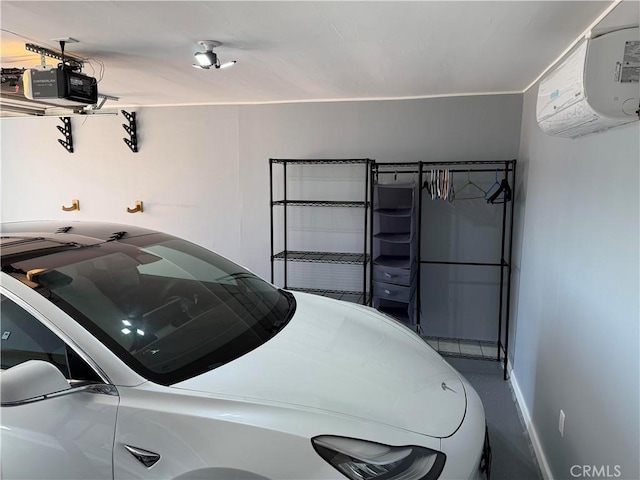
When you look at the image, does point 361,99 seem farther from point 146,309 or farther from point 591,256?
point 146,309

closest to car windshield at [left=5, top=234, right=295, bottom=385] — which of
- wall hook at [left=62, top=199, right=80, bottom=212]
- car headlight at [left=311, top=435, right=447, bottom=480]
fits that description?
car headlight at [left=311, top=435, right=447, bottom=480]

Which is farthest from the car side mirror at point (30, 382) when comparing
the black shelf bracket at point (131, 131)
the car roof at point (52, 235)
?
the black shelf bracket at point (131, 131)

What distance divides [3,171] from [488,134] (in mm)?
4850

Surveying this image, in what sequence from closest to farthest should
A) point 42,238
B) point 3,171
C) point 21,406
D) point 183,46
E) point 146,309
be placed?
point 21,406 < point 146,309 < point 42,238 < point 183,46 < point 3,171

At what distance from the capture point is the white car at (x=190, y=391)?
1.15 m

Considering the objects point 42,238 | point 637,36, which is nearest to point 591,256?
point 637,36

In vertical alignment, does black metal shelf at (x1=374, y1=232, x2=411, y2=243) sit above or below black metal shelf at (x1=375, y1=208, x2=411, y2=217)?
below

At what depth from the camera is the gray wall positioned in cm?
132

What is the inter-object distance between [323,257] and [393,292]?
0.74 meters

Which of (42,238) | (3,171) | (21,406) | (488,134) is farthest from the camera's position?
(3,171)

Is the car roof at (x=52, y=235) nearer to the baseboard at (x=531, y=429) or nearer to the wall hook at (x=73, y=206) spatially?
the baseboard at (x=531, y=429)

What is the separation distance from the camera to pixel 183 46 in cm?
209

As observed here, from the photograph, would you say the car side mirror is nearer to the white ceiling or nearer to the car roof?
the car roof

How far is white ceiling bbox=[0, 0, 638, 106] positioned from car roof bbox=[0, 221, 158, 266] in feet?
2.91
